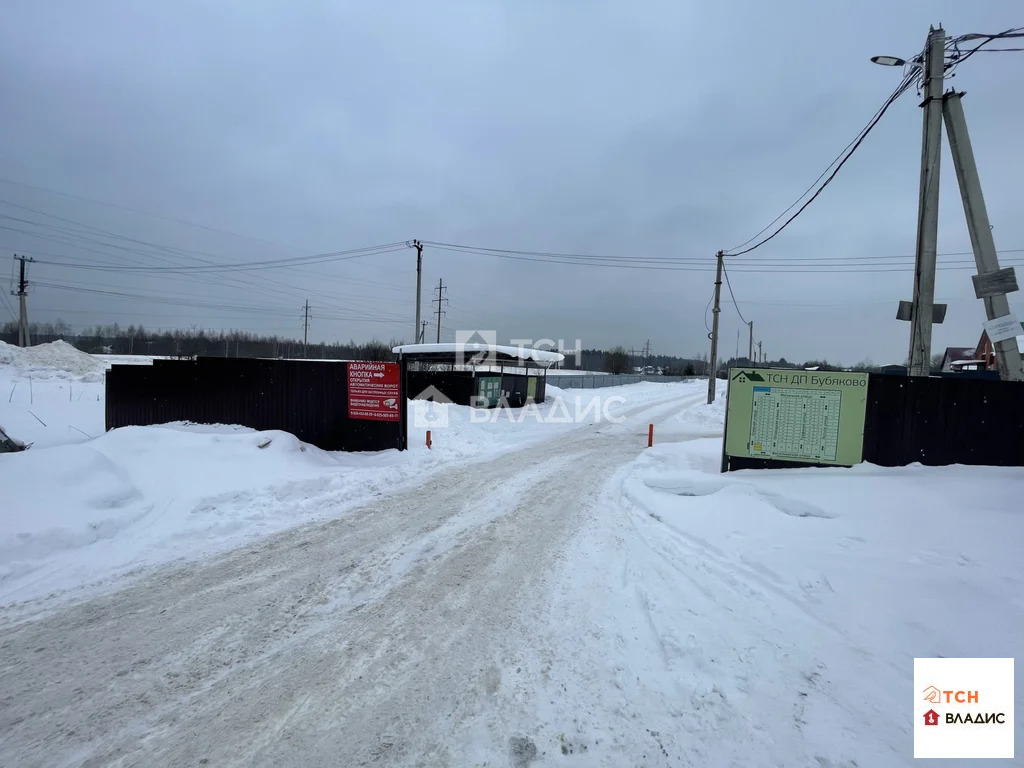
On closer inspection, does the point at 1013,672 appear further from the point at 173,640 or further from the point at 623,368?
the point at 623,368

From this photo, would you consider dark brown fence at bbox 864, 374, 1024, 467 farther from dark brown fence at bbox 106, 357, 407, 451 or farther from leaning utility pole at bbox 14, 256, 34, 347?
leaning utility pole at bbox 14, 256, 34, 347

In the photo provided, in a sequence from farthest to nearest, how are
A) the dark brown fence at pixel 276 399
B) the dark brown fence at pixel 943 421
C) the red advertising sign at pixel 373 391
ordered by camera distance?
the dark brown fence at pixel 276 399, the red advertising sign at pixel 373 391, the dark brown fence at pixel 943 421

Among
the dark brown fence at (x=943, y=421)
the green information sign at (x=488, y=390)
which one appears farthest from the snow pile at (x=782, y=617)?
the green information sign at (x=488, y=390)

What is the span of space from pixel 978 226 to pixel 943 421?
3.53m

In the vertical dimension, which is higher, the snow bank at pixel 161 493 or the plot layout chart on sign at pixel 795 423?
the plot layout chart on sign at pixel 795 423

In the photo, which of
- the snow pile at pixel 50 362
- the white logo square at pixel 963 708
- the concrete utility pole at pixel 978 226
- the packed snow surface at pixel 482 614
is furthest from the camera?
the snow pile at pixel 50 362

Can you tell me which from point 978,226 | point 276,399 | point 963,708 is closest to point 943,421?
point 978,226

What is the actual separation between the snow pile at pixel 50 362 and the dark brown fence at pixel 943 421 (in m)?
37.9

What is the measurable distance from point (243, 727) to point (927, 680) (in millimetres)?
4442

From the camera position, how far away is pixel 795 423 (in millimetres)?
8969

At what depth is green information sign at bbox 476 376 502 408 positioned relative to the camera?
22.1 m

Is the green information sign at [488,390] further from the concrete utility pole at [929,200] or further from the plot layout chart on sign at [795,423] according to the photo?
the concrete utility pole at [929,200]

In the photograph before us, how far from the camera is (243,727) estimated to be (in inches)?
116

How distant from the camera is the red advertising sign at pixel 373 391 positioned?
37.3 ft
